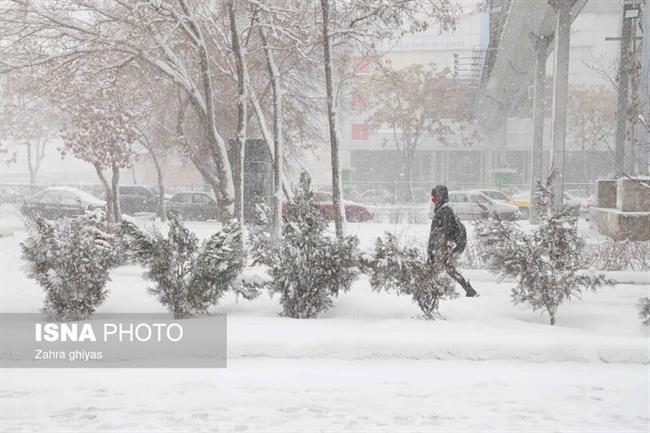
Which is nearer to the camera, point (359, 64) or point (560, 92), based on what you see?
point (359, 64)

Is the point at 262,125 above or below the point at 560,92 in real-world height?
below

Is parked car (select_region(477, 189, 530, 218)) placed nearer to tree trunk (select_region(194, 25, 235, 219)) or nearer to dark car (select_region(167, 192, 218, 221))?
dark car (select_region(167, 192, 218, 221))

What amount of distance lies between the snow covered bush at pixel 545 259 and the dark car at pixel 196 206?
17304 millimetres

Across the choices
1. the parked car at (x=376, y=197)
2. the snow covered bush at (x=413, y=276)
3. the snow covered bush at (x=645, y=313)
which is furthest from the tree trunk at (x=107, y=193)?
the parked car at (x=376, y=197)

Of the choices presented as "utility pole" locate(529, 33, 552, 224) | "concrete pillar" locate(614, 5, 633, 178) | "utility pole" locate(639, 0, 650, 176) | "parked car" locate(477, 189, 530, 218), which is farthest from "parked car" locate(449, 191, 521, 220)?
"utility pole" locate(639, 0, 650, 176)

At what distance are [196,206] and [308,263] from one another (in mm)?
17161

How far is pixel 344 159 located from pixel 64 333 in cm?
3534

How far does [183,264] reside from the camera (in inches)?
246

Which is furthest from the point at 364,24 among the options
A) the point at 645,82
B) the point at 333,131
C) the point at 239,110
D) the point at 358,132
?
the point at 358,132

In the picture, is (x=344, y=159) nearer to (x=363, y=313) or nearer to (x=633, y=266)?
(x=633, y=266)

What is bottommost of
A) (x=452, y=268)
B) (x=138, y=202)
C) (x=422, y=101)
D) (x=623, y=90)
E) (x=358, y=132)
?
(x=452, y=268)

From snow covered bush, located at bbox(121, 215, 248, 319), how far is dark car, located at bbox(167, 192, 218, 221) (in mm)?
16389

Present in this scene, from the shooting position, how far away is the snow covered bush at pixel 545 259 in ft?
20.3

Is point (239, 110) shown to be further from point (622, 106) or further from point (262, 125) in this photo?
point (622, 106)
